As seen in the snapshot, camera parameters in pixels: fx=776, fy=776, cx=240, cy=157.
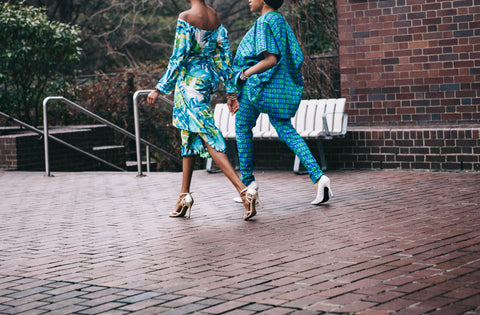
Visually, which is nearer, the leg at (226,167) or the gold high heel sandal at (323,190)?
the leg at (226,167)

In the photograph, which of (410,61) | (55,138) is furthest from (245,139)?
(55,138)

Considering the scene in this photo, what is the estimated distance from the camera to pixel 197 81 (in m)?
6.36

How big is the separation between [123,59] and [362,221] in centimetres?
1884

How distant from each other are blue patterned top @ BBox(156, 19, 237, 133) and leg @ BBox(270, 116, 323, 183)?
0.79 meters

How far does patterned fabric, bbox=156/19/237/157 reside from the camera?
627 cm

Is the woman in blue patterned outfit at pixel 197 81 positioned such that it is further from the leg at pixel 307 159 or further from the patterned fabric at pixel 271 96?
the leg at pixel 307 159

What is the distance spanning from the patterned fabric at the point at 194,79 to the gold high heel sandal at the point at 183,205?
14.8 inches

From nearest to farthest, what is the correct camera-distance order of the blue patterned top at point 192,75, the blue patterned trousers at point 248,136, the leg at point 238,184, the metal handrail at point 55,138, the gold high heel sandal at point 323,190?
the leg at point 238,184 → the blue patterned top at point 192,75 → the gold high heel sandal at point 323,190 → the blue patterned trousers at point 248,136 → the metal handrail at point 55,138

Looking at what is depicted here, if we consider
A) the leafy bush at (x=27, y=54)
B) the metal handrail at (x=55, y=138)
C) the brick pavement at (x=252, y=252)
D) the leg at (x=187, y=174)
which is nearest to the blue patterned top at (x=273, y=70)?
the leg at (x=187, y=174)

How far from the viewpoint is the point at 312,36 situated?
672 inches

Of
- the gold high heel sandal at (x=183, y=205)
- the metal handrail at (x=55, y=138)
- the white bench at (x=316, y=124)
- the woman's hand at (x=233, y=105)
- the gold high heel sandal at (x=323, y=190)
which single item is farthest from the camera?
the metal handrail at (x=55, y=138)

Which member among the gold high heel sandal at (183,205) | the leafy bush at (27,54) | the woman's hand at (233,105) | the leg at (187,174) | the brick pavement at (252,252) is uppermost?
the leafy bush at (27,54)

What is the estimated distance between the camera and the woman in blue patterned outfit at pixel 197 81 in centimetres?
627

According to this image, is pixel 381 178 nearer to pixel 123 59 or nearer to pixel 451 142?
pixel 451 142
